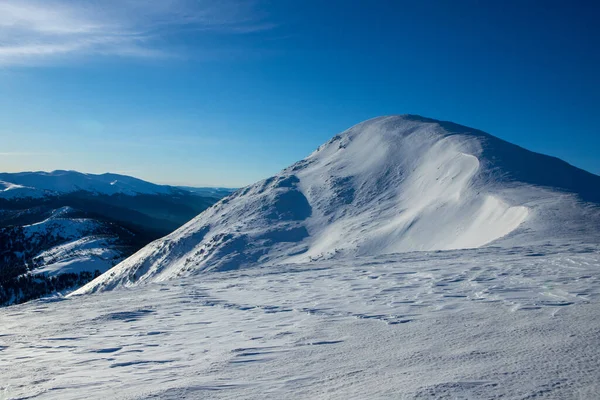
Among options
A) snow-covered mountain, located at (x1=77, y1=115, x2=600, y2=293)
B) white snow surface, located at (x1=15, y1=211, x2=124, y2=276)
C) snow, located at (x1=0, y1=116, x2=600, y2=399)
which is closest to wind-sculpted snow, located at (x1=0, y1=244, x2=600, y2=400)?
snow, located at (x1=0, y1=116, x2=600, y2=399)

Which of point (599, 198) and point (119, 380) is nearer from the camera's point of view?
point (119, 380)

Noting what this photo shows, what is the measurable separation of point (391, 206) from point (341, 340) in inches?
1170

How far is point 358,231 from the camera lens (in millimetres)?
32062

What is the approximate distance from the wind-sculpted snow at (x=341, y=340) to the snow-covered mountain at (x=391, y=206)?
10.0 m

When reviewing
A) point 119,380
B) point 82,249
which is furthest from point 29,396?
point 82,249

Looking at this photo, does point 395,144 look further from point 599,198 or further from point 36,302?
point 36,302

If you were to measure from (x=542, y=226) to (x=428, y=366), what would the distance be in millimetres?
17864

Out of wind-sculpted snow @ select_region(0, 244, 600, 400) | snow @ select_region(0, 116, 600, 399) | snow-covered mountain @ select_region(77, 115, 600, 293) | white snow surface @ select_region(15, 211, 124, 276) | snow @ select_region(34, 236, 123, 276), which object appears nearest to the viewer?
wind-sculpted snow @ select_region(0, 244, 600, 400)

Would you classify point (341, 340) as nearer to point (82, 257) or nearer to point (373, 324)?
point (373, 324)

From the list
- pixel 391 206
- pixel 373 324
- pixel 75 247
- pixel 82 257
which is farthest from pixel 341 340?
pixel 75 247

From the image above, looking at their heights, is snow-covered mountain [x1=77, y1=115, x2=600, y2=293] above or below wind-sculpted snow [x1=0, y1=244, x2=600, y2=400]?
above

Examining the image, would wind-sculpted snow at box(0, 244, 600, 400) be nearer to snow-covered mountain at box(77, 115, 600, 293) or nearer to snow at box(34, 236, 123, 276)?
snow-covered mountain at box(77, 115, 600, 293)

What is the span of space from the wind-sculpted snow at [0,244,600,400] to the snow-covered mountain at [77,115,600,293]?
10.0 meters

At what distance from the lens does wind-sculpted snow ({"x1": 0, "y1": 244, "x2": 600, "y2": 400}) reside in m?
4.75
